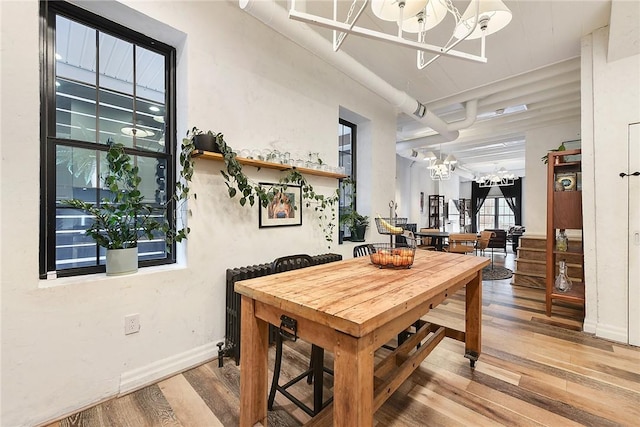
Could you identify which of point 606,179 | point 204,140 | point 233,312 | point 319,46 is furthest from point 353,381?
point 606,179

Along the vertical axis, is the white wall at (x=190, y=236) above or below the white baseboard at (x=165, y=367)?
above

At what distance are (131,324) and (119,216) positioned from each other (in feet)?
2.44

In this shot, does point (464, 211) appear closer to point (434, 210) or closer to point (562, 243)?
point (434, 210)

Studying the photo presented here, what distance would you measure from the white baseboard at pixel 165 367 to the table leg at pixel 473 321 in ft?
6.75

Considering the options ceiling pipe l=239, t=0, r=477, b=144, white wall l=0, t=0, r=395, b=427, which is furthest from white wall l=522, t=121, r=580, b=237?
white wall l=0, t=0, r=395, b=427

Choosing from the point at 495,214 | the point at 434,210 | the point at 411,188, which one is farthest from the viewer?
the point at 495,214

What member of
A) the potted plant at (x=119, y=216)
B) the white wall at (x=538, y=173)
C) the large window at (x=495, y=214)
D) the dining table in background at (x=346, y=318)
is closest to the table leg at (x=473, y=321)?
the dining table in background at (x=346, y=318)

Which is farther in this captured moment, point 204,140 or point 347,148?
point 347,148

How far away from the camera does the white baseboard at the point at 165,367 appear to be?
6.14 ft

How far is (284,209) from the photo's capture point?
2859 millimetres

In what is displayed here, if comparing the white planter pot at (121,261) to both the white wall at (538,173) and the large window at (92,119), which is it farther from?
the white wall at (538,173)

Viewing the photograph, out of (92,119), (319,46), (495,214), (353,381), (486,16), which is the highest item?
(319,46)

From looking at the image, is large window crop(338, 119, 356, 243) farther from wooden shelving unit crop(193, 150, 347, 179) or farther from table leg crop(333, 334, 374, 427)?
table leg crop(333, 334, 374, 427)

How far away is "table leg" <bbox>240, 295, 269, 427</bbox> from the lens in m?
1.37
